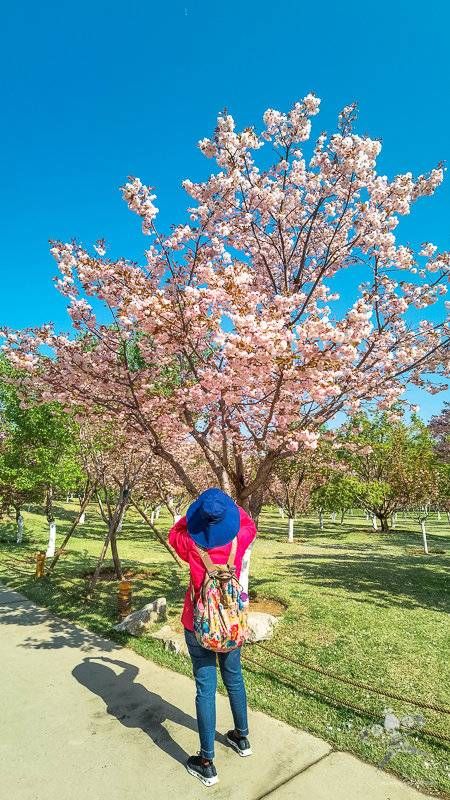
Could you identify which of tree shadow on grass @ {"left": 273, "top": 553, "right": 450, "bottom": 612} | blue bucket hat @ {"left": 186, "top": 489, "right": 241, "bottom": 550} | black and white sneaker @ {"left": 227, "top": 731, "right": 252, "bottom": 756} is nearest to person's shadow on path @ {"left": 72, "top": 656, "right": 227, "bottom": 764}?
black and white sneaker @ {"left": 227, "top": 731, "right": 252, "bottom": 756}

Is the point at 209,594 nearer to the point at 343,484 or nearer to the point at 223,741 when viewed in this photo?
the point at 223,741

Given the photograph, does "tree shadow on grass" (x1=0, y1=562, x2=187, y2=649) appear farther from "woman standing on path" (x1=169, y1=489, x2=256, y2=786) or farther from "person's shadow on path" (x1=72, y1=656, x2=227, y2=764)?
"woman standing on path" (x1=169, y1=489, x2=256, y2=786)

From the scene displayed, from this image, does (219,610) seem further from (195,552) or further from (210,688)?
(210,688)

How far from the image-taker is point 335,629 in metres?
7.40

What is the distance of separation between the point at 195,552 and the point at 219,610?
48cm

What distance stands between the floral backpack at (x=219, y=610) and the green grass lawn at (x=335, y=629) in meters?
1.51

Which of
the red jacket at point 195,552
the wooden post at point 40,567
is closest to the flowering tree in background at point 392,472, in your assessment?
the wooden post at point 40,567

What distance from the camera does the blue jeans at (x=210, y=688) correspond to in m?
3.50

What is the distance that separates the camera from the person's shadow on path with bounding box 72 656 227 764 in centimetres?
402

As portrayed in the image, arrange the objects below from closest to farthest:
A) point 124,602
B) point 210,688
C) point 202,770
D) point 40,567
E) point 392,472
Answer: point 202,770, point 210,688, point 124,602, point 40,567, point 392,472

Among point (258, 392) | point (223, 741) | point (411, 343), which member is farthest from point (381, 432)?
point (223, 741)

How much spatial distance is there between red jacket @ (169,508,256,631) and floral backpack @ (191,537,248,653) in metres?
0.06

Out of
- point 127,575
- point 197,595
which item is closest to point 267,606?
point 127,575

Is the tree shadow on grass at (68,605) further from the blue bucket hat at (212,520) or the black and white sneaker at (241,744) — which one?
the blue bucket hat at (212,520)
